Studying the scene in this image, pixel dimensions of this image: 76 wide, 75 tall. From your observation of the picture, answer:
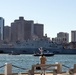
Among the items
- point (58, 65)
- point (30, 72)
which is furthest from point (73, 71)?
point (30, 72)

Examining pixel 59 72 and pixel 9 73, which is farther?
pixel 59 72

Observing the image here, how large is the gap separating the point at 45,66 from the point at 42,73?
1.44 metres

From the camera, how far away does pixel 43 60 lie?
27547 mm

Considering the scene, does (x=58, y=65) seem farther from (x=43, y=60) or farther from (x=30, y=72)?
(x=30, y=72)

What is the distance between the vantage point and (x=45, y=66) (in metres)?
24.8

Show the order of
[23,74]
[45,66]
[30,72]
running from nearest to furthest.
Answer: [30,72]
[45,66]
[23,74]

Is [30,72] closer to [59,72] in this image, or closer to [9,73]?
[9,73]

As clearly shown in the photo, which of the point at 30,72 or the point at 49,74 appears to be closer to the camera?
the point at 30,72

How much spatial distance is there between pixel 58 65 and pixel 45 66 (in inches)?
88.9

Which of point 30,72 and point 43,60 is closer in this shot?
point 30,72

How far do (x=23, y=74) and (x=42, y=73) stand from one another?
1.36 meters

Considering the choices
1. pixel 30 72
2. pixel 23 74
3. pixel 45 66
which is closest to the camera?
pixel 30 72

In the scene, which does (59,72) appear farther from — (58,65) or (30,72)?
(30,72)

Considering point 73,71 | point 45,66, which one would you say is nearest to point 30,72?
point 45,66
